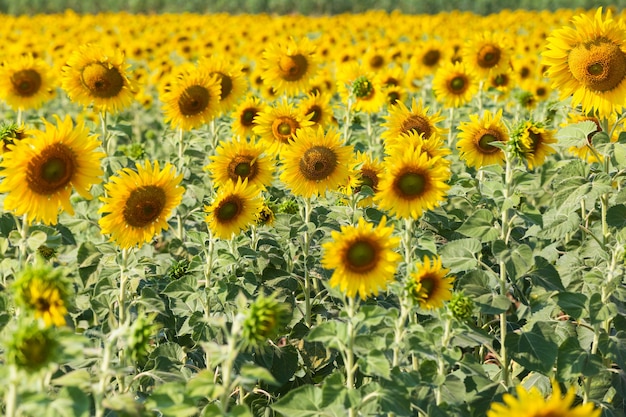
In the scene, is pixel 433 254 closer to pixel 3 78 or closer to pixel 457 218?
pixel 457 218

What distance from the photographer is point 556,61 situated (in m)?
3.52

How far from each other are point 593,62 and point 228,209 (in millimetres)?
2053

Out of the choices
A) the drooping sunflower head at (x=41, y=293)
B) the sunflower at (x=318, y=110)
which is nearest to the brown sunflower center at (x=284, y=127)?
the sunflower at (x=318, y=110)

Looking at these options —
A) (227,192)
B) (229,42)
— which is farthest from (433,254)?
(229,42)

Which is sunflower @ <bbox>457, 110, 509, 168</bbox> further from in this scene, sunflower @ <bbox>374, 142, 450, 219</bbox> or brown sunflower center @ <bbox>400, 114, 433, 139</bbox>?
sunflower @ <bbox>374, 142, 450, 219</bbox>

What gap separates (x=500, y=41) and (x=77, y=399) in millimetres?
5523

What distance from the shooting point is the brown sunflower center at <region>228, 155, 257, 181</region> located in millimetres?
3834

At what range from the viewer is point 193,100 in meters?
4.89

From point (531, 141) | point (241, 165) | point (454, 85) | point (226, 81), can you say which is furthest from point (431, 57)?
point (531, 141)

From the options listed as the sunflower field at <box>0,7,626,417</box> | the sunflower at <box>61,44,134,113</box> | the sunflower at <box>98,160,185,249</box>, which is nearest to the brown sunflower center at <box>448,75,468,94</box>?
the sunflower field at <box>0,7,626,417</box>

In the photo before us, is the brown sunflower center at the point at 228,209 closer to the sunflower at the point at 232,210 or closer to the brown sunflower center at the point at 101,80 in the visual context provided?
the sunflower at the point at 232,210

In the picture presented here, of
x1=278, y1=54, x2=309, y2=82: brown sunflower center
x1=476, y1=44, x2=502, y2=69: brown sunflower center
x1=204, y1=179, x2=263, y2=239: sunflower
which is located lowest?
x1=204, y1=179, x2=263, y2=239: sunflower

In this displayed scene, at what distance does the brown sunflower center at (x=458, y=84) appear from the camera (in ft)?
20.1

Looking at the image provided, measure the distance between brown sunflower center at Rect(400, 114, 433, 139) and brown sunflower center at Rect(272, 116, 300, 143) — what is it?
791mm
